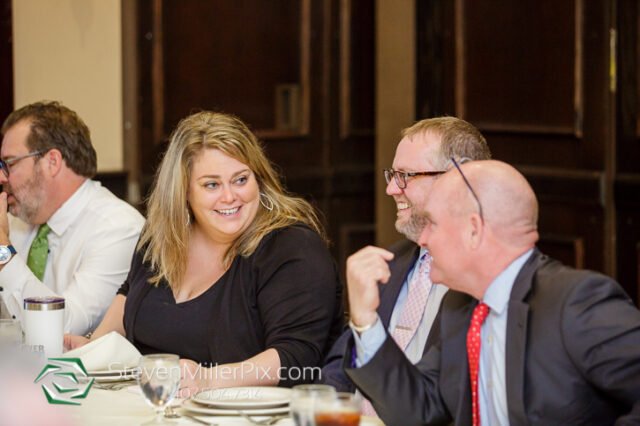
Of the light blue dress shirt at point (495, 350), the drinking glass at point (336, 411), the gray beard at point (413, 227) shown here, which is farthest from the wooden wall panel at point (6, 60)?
the drinking glass at point (336, 411)

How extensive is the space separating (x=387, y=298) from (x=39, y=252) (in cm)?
158

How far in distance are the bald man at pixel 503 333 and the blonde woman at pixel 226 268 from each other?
589 millimetres

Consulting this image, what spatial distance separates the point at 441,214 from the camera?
1884mm

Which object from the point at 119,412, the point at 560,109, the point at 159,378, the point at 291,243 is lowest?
the point at 119,412

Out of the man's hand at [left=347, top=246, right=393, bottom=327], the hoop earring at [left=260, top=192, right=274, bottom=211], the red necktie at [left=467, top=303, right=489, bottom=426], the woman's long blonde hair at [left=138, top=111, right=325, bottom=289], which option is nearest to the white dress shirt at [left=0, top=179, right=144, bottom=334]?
the woman's long blonde hair at [left=138, top=111, right=325, bottom=289]

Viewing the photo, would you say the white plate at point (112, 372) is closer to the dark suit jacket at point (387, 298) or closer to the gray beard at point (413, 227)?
the dark suit jacket at point (387, 298)

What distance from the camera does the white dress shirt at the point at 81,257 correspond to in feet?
10.2

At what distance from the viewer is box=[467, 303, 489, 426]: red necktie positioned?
6.22ft

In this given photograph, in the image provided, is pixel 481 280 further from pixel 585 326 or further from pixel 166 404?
pixel 166 404

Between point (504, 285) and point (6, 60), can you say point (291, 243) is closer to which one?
point (504, 285)

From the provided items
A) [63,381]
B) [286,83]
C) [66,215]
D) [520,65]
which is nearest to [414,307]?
[63,381]

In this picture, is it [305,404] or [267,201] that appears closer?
[305,404]

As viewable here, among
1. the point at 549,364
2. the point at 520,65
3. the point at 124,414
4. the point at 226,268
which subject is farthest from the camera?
the point at 520,65

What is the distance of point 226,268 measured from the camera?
278 centimetres
